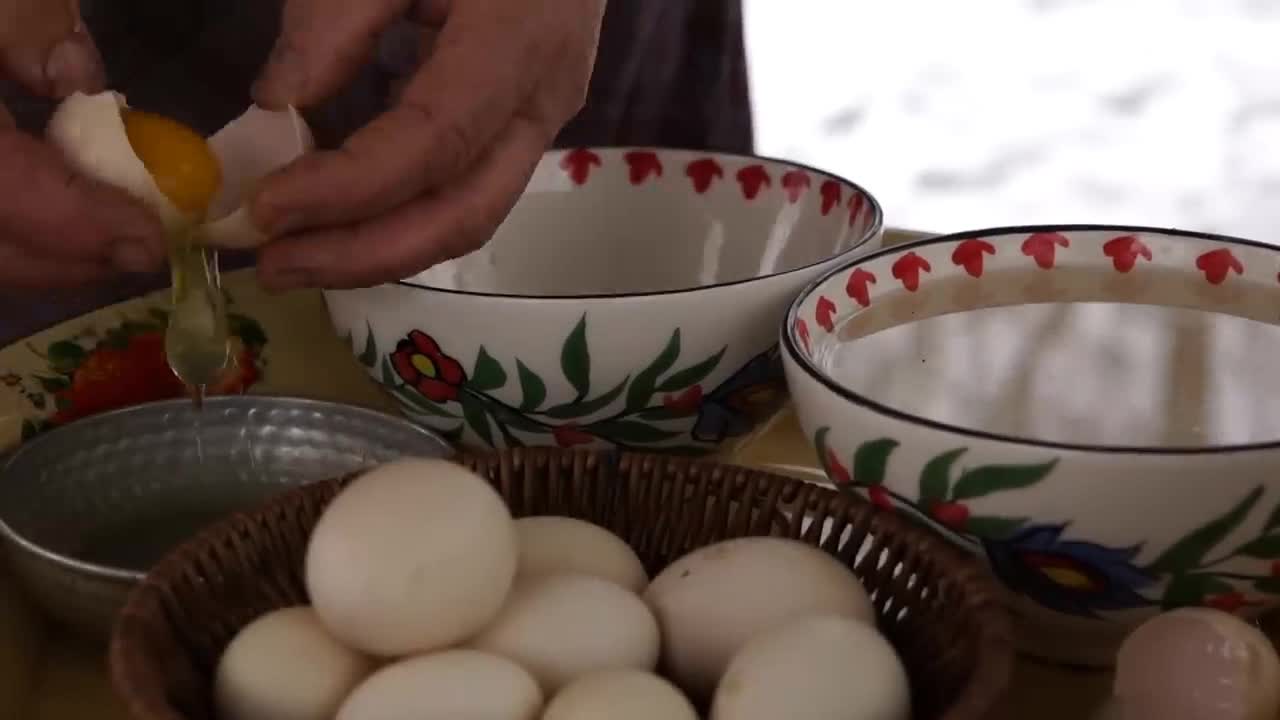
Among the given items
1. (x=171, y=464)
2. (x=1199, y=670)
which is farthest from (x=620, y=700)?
(x=171, y=464)

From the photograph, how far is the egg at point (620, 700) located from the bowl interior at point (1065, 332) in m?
0.14

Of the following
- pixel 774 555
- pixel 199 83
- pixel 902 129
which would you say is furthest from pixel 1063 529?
pixel 902 129

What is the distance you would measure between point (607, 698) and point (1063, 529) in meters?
0.13

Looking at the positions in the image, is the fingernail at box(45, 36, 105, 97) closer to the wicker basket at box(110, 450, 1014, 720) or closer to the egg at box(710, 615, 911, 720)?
the wicker basket at box(110, 450, 1014, 720)

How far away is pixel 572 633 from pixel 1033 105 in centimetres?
180

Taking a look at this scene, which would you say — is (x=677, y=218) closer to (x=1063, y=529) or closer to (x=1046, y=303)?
(x=1046, y=303)

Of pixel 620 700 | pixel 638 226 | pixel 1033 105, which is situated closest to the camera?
pixel 620 700

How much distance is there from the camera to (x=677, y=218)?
2.05 ft

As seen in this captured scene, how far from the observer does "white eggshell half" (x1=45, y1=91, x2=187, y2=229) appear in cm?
43

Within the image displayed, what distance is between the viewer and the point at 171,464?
514 millimetres

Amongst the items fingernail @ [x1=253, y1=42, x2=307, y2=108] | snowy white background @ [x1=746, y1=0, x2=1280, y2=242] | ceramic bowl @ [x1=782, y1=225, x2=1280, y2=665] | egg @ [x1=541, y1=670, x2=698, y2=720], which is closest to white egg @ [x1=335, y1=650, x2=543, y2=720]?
egg @ [x1=541, y1=670, x2=698, y2=720]

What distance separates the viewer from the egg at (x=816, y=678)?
1.08 feet

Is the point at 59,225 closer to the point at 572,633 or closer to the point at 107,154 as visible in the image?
the point at 107,154

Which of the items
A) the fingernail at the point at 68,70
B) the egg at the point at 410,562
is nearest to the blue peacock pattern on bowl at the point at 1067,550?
the egg at the point at 410,562
